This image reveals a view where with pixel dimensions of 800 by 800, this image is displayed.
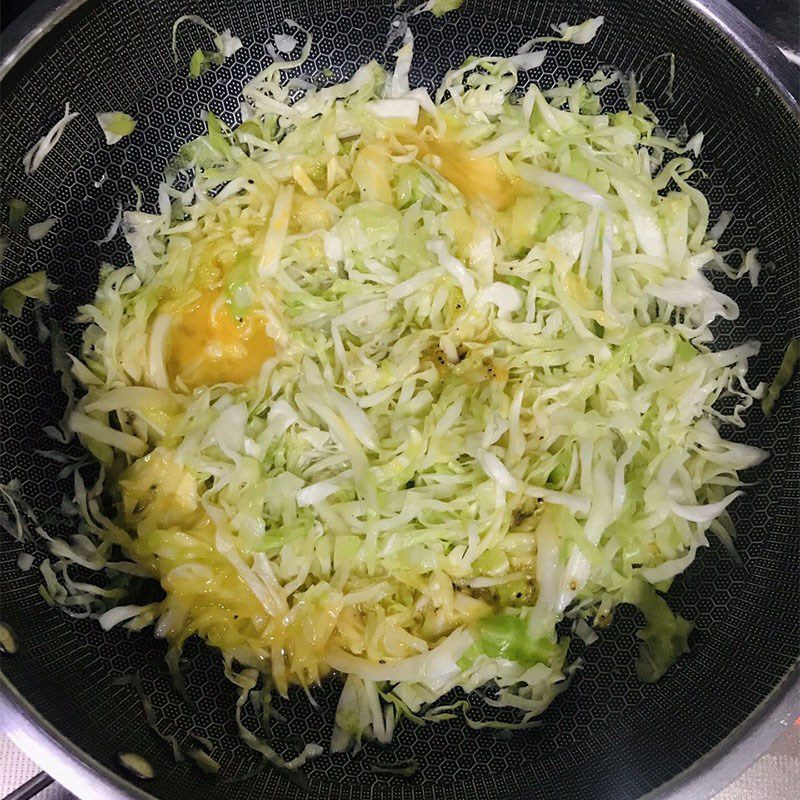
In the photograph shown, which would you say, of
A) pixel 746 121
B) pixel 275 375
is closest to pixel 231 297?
pixel 275 375

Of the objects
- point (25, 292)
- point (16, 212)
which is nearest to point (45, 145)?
point (16, 212)

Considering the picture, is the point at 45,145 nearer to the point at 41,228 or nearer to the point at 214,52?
the point at 41,228

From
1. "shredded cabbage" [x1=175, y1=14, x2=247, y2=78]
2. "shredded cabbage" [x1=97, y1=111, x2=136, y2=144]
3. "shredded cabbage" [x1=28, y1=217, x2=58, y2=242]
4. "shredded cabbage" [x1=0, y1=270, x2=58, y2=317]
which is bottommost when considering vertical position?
"shredded cabbage" [x1=0, y1=270, x2=58, y2=317]

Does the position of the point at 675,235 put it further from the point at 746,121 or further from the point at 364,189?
the point at 364,189

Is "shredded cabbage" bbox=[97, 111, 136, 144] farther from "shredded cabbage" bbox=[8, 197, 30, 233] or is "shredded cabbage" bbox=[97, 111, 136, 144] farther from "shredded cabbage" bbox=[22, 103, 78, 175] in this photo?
"shredded cabbage" bbox=[8, 197, 30, 233]

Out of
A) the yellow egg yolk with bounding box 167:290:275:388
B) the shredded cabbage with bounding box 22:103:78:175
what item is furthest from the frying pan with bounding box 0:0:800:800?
the yellow egg yolk with bounding box 167:290:275:388
